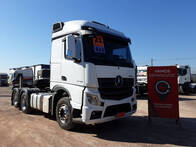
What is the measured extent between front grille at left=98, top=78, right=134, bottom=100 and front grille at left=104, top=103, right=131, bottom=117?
263 mm

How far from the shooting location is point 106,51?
183 inches

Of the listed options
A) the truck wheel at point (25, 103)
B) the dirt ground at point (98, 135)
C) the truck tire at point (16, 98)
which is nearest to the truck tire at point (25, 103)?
the truck wheel at point (25, 103)

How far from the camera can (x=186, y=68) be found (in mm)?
16812

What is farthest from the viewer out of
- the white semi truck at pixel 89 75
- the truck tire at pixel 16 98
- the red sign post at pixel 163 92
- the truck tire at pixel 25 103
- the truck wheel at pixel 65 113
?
the truck tire at pixel 16 98

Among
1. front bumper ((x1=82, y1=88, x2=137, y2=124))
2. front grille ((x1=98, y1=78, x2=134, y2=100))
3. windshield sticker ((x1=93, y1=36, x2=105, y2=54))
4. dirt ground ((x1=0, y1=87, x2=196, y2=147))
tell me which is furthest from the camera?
windshield sticker ((x1=93, y1=36, x2=105, y2=54))

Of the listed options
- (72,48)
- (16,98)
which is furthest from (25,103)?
(72,48)

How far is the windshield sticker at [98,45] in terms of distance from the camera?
442 centimetres

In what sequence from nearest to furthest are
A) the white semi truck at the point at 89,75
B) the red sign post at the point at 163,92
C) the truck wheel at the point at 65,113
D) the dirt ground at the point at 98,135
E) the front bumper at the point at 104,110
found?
the dirt ground at the point at 98,135
the front bumper at the point at 104,110
the white semi truck at the point at 89,75
the truck wheel at the point at 65,113
the red sign post at the point at 163,92

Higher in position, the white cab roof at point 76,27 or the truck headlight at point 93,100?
the white cab roof at point 76,27

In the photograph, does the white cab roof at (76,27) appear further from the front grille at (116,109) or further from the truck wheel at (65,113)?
the front grille at (116,109)

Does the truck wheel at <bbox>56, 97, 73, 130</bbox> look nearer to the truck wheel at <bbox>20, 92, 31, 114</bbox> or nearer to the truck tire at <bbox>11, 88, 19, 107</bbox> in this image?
the truck wheel at <bbox>20, 92, 31, 114</bbox>

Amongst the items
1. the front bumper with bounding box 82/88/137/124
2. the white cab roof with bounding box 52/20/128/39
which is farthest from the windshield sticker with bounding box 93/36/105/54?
the front bumper with bounding box 82/88/137/124

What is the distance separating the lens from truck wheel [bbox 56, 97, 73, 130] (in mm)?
4547

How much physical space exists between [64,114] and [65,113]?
0.10 meters
